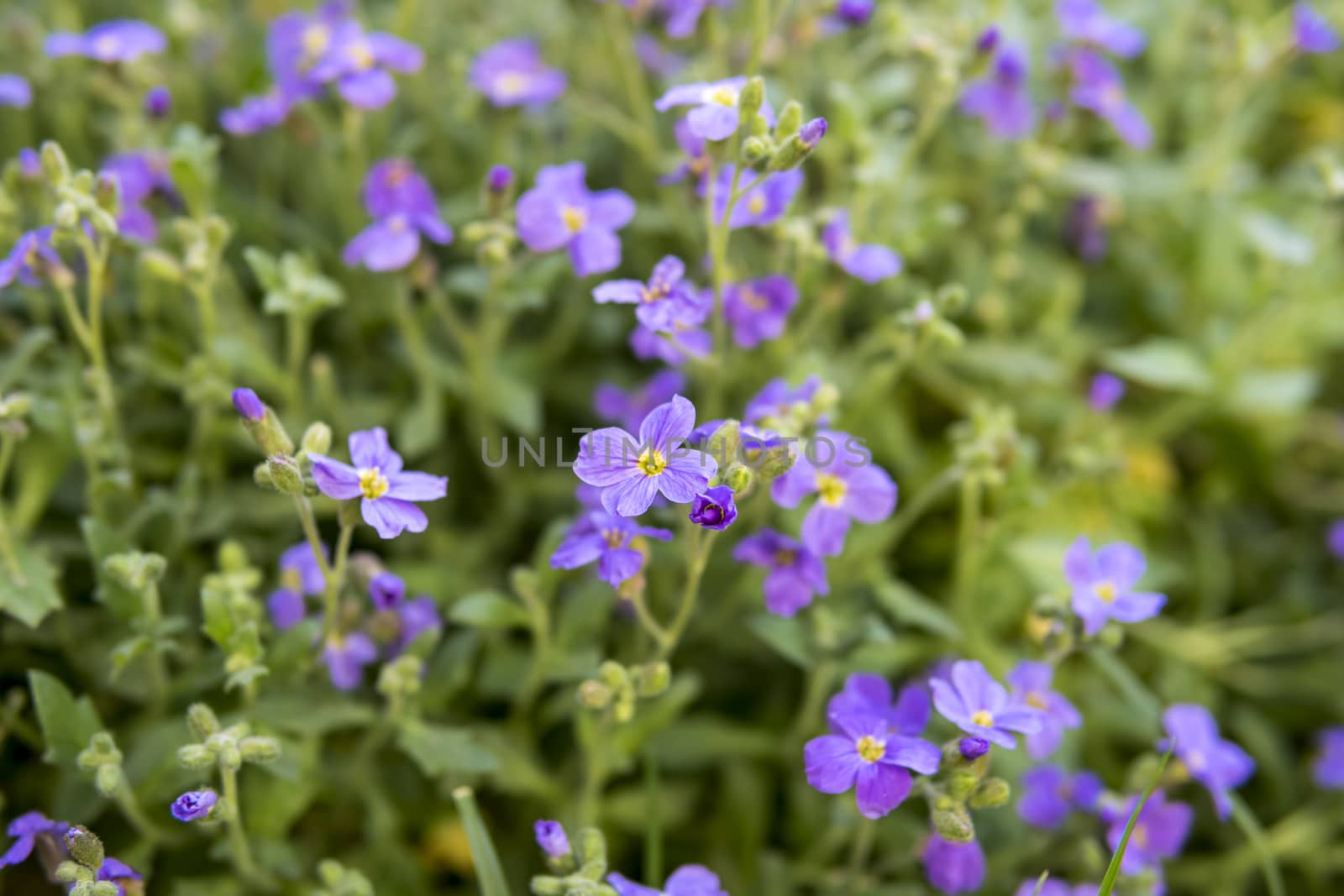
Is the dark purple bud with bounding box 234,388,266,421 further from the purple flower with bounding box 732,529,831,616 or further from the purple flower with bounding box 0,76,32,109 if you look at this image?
the purple flower with bounding box 0,76,32,109

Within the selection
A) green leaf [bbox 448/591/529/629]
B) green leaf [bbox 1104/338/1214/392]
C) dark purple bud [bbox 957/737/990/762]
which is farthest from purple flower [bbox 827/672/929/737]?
green leaf [bbox 1104/338/1214/392]

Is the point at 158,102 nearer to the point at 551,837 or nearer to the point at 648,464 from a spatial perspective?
the point at 648,464

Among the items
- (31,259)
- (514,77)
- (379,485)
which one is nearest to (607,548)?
(379,485)

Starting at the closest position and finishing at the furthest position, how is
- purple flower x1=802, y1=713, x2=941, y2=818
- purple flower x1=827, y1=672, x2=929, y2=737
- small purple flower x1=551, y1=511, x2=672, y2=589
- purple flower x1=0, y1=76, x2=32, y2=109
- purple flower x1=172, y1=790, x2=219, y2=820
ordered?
purple flower x1=172, y1=790, x2=219, y2=820 < purple flower x1=802, y1=713, x2=941, y2=818 < small purple flower x1=551, y1=511, x2=672, y2=589 < purple flower x1=827, y1=672, x2=929, y2=737 < purple flower x1=0, y1=76, x2=32, y2=109

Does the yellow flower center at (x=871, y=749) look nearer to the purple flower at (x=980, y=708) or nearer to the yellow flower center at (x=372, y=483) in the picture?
the purple flower at (x=980, y=708)

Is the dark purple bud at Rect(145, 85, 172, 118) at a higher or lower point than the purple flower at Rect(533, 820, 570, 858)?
higher

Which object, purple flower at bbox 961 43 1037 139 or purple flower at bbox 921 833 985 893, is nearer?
purple flower at bbox 921 833 985 893

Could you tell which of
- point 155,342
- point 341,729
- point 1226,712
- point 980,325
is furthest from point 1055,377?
point 155,342
